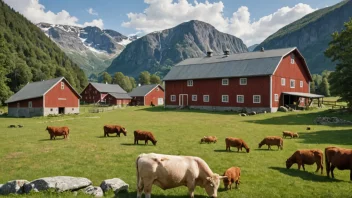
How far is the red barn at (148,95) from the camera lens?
313 feet

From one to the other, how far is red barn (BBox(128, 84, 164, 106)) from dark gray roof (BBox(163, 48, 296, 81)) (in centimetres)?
2862

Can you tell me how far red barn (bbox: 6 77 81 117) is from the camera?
54.3 m

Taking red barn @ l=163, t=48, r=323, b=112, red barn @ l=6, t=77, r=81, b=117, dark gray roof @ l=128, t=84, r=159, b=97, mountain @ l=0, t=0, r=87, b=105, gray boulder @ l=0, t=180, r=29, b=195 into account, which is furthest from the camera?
mountain @ l=0, t=0, r=87, b=105

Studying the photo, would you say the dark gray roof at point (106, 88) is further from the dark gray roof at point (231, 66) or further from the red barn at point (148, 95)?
the dark gray roof at point (231, 66)

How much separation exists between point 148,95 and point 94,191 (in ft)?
279

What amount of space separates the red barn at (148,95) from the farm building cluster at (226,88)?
2970cm

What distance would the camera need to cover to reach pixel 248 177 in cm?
1288

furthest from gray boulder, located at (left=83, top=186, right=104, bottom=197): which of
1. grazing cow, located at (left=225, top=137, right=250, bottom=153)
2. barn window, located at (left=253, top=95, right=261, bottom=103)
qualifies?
barn window, located at (left=253, top=95, right=261, bottom=103)

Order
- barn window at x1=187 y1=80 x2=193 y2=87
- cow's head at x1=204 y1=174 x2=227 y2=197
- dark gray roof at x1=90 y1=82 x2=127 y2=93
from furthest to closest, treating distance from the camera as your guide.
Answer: dark gray roof at x1=90 y1=82 x2=127 y2=93
barn window at x1=187 y1=80 x2=193 y2=87
cow's head at x1=204 y1=174 x2=227 y2=197

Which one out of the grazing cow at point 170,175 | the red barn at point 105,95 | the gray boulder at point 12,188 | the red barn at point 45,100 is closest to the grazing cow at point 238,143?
the grazing cow at point 170,175

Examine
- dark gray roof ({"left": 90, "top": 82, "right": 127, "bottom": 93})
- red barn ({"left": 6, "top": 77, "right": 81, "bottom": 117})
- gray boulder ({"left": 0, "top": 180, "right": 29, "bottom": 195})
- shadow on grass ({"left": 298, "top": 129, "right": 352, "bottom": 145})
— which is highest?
dark gray roof ({"left": 90, "top": 82, "right": 127, "bottom": 93})

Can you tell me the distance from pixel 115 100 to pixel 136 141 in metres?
77.9

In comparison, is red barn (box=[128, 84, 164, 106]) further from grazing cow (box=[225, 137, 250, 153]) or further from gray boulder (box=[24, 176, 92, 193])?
gray boulder (box=[24, 176, 92, 193])

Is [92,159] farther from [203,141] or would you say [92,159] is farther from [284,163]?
[284,163]
